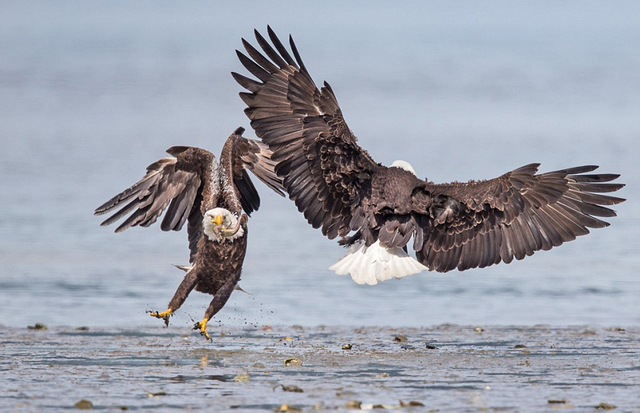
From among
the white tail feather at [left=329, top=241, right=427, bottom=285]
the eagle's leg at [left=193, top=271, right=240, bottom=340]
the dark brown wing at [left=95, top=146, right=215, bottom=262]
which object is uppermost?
the dark brown wing at [left=95, top=146, right=215, bottom=262]

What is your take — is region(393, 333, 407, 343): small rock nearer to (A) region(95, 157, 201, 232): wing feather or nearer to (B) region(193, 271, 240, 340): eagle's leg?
(B) region(193, 271, 240, 340): eagle's leg

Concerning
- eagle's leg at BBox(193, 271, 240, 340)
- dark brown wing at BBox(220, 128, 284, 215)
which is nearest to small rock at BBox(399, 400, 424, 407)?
eagle's leg at BBox(193, 271, 240, 340)

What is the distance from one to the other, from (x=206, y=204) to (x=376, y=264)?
1100mm

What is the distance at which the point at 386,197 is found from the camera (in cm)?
696

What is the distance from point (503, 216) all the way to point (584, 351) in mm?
992

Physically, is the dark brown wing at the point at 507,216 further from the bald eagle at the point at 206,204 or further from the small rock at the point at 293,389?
the small rock at the point at 293,389

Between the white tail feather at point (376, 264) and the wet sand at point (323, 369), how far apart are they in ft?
1.39

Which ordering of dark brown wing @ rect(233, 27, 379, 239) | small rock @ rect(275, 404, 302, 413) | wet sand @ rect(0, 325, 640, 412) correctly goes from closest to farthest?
small rock @ rect(275, 404, 302, 413) → wet sand @ rect(0, 325, 640, 412) → dark brown wing @ rect(233, 27, 379, 239)

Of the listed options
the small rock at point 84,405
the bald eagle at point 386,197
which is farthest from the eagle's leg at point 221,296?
the small rock at point 84,405

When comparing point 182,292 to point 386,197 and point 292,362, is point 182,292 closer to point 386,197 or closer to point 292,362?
point 292,362

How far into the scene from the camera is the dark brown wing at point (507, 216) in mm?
7023

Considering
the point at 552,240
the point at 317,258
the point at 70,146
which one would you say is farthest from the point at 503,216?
the point at 70,146

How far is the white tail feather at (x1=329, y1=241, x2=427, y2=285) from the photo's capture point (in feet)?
22.3

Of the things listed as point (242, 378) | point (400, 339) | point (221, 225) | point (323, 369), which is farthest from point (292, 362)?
point (400, 339)
